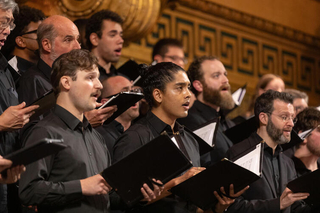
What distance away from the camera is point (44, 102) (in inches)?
116

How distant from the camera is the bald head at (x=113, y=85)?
420 centimetres

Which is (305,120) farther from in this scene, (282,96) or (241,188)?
(241,188)

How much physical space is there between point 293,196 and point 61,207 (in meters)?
1.54

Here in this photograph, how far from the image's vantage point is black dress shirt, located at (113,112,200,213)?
322 cm

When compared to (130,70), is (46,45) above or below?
above

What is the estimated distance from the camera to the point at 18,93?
3.44 metres

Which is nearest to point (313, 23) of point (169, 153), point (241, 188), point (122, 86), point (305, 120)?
point (305, 120)

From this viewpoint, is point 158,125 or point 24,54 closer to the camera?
point 158,125

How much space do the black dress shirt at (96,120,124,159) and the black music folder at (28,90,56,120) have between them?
2.70ft

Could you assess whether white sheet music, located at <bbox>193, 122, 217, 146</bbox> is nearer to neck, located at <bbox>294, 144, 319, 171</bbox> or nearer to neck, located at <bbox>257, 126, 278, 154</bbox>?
neck, located at <bbox>257, 126, 278, 154</bbox>

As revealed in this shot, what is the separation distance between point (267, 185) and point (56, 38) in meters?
1.63

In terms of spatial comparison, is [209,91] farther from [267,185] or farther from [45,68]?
[45,68]

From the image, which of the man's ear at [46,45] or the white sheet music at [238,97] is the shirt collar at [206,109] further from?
the man's ear at [46,45]

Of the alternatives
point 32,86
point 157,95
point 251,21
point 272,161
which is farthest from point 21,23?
point 251,21
